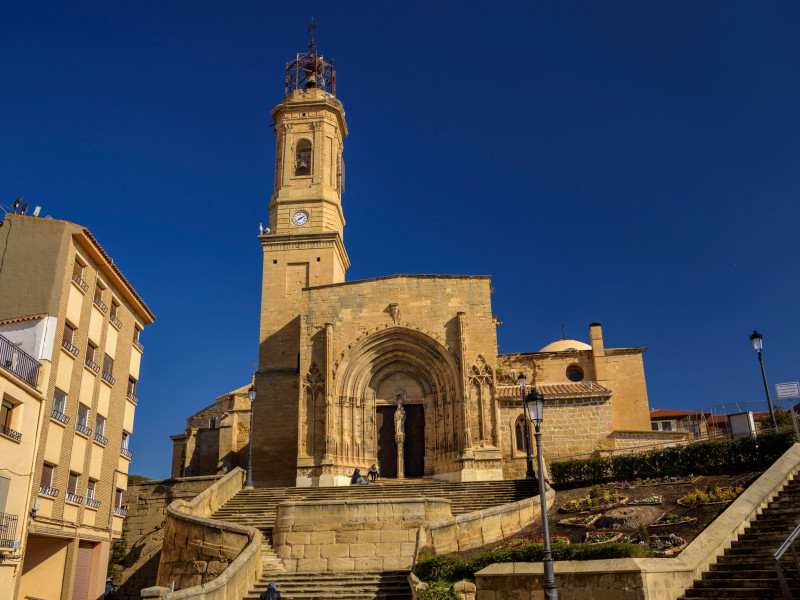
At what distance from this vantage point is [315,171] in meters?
36.2

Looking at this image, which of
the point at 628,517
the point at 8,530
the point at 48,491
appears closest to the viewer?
the point at 628,517

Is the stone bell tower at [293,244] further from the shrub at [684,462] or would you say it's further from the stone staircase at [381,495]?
the shrub at [684,462]

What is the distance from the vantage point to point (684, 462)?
22250 mm

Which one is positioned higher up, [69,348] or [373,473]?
[69,348]

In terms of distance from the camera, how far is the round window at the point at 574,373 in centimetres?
3625

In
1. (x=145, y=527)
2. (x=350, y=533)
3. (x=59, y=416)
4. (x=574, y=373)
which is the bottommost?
(x=350, y=533)

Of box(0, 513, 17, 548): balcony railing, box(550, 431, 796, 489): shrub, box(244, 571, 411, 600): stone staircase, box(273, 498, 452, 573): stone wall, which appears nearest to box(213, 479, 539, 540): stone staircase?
box(550, 431, 796, 489): shrub

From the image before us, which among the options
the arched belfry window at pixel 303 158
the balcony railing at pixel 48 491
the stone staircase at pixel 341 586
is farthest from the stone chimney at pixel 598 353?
the balcony railing at pixel 48 491

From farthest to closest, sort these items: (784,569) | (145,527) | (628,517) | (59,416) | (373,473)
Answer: (145,527) → (373,473) → (59,416) → (628,517) → (784,569)

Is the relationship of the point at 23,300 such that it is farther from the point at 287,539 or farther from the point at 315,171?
the point at 315,171

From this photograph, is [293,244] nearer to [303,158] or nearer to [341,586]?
[303,158]

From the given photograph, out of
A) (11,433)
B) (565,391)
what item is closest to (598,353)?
(565,391)

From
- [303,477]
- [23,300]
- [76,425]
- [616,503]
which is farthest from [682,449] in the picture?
[23,300]

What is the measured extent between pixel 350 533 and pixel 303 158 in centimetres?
2349
